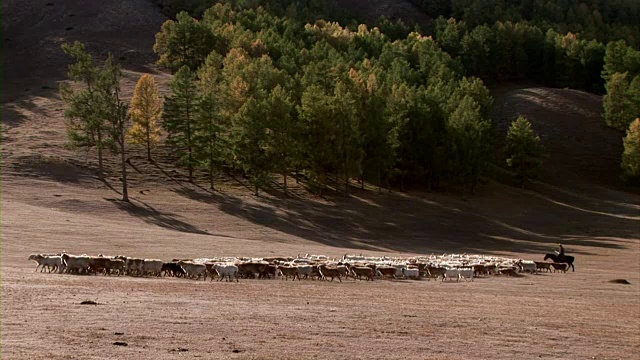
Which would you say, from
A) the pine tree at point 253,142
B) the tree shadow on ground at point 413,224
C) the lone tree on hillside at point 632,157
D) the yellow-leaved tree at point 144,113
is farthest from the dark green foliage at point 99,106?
the lone tree on hillside at point 632,157

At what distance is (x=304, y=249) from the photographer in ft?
193

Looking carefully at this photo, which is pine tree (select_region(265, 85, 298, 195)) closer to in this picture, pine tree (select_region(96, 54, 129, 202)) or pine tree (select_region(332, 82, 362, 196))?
pine tree (select_region(332, 82, 362, 196))

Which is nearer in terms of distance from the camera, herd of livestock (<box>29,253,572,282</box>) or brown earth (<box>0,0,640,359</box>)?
brown earth (<box>0,0,640,359</box>)

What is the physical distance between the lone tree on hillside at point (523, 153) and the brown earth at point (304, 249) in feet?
7.41

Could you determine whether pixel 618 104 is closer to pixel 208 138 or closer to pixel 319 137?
pixel 319 137

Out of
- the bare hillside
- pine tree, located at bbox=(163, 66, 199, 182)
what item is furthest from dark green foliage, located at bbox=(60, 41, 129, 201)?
the bare hillside

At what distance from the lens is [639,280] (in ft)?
163

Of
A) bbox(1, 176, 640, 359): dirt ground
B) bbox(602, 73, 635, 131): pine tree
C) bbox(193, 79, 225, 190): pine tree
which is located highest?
bbox(602, 73, 635, 131): pine tree

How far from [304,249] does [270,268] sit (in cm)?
1884

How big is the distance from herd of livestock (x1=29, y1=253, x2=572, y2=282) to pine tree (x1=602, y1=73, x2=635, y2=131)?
9517cm

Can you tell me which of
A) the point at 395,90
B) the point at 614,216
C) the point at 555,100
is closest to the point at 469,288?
the point at 614,216

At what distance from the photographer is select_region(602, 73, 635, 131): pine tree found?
441ft

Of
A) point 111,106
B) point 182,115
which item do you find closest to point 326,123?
point 182,115

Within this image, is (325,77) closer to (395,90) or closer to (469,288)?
Result: (395,90)
